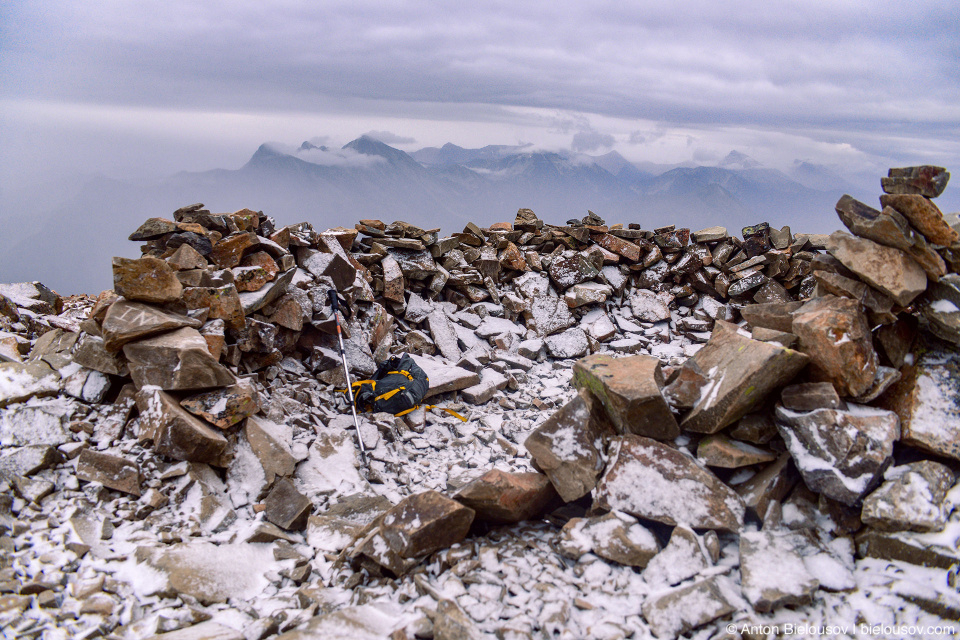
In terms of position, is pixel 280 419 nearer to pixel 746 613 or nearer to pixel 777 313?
pixel 746 613

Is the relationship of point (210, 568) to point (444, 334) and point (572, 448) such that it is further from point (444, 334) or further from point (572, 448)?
point (444, 334)

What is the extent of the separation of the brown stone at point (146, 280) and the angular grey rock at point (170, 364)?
0.54 metres

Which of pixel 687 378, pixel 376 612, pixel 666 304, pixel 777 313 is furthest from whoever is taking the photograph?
pixel 666 304

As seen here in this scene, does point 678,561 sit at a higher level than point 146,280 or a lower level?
lower

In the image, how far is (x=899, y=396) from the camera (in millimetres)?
3738

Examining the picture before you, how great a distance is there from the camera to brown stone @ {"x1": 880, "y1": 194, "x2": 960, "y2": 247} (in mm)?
3871

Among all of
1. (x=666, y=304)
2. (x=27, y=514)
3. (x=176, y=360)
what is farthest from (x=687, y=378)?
(x=666, y=304)

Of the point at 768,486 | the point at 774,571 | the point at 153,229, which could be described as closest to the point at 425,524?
the point at 774,571

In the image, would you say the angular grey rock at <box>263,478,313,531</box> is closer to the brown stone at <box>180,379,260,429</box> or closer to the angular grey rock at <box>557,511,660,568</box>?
the brown stone at <box>180,379,260,429</box>

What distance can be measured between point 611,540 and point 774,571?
3.21 feet

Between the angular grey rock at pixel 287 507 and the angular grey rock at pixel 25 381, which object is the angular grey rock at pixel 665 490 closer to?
the angular grey rock at pixel 287 507

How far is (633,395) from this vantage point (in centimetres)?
384

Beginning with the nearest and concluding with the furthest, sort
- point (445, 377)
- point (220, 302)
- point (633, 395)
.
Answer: point (633, 395)
point (220, 302)
point (445, 377)

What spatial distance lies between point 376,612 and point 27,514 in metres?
3.00
